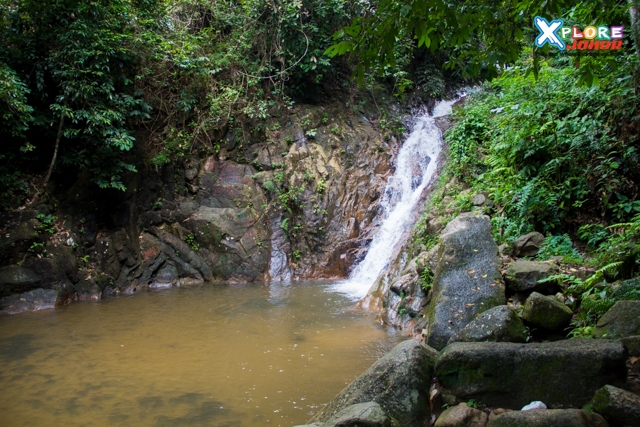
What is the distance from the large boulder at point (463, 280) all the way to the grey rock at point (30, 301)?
A: 7961mm

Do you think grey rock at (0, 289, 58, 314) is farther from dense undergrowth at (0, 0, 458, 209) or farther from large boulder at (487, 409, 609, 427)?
large boulder at (487, 409, 609, 427)

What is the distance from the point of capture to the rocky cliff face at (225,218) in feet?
31.0

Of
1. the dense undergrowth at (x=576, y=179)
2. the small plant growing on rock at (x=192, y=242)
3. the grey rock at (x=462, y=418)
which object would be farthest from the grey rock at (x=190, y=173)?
the grey rock at (x=462, y=418)

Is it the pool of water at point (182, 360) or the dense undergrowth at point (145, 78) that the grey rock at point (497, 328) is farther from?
the dense undergrowth at point (145, 78)

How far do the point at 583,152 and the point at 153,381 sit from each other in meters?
6.69

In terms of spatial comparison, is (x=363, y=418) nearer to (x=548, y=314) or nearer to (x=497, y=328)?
(x=497, y=328)

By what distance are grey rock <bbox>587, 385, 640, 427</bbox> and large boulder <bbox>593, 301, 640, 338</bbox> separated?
31.8 inches

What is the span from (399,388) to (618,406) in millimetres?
1623

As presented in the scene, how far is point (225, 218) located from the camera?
1191 centimetres

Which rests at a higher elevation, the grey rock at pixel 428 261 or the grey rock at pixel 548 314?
the grey rock at pixel 428 261

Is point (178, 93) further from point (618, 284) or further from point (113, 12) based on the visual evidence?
point (618, 284)

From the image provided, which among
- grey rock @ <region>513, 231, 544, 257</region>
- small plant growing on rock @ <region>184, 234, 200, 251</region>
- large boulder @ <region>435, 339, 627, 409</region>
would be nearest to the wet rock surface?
large boulder @ <region>435, 339, 627, 409</region>

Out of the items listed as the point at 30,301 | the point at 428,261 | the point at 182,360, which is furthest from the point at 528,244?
the point at 30,301

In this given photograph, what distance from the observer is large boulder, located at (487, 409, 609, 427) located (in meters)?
Result: 2.60
